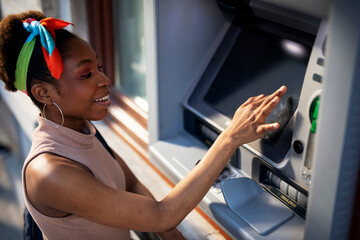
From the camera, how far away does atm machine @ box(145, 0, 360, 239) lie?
83 cm

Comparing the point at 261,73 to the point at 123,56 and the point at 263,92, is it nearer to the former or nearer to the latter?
the point at 263,92

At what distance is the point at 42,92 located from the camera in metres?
1.22

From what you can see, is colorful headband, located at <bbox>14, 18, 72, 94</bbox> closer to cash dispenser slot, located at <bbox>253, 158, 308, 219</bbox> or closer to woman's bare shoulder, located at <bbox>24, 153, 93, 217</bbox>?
woman's bare shoulder, located at <bbox>24, 153, 93, 217</bbox>

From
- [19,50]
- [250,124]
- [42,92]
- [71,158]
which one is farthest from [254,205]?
[19,50]

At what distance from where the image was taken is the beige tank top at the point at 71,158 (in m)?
1.23

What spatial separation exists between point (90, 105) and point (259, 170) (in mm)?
611

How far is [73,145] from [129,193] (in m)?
0.28

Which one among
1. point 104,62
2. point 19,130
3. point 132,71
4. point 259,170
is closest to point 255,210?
point 259,170

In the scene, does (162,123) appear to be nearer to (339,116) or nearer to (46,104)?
(46,104)

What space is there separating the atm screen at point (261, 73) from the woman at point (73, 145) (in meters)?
0.15

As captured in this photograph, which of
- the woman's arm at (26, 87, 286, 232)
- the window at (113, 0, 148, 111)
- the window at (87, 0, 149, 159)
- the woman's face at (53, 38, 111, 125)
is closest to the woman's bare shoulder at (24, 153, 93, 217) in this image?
the woman's arm at (26, 87, 286, 232)

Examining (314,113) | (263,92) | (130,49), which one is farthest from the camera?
(130,49)

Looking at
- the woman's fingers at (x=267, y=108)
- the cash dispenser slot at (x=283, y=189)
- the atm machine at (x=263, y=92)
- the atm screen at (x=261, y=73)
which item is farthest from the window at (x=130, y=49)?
the woman's fingers at (x=267, y=108)

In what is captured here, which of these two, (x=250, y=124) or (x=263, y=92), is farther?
(x=263, y=92)
